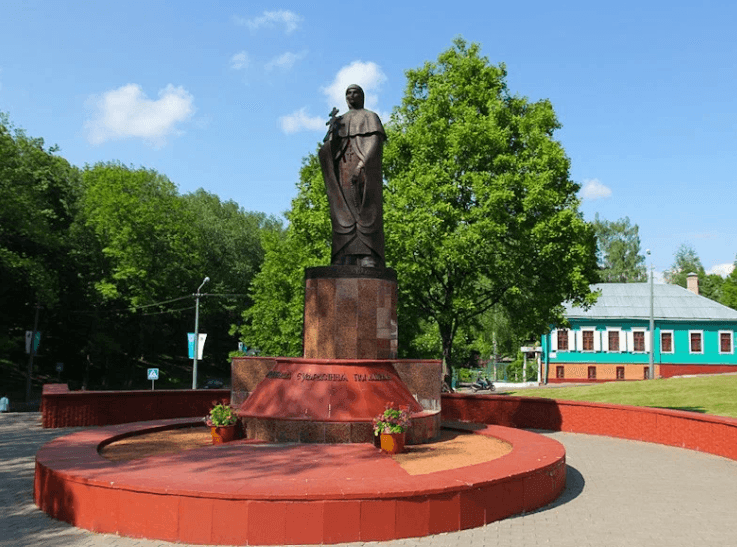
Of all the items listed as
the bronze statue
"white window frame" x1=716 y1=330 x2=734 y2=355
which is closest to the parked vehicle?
"white window frame" x1=716 y1=330 x2=734 y2=355

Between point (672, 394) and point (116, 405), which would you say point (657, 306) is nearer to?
point (672, 394)

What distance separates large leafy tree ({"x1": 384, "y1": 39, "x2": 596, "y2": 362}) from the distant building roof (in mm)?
27846

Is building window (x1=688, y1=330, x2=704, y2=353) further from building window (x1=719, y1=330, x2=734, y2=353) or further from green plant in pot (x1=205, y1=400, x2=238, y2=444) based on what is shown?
green plant in pot (x1=205, y1=400, x2=238, y2=444)

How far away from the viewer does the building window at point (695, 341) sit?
161 feet

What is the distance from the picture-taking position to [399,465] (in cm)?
1020

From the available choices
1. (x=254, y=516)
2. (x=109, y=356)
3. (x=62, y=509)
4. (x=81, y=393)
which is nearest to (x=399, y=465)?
(x=254, y=516)

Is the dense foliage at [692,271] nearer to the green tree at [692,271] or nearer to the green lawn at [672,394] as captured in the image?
the green tree at [692,271]

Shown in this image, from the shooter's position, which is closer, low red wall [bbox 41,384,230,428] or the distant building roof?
low red wall [bbox 41,384,230,428]

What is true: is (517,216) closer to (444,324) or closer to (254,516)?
(444,324)

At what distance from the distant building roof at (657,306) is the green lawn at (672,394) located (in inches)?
745

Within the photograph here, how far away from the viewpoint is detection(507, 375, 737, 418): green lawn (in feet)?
72.8

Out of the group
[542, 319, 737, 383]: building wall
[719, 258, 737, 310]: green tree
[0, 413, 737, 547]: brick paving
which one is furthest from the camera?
[719, 258, 737, 310]: green tree

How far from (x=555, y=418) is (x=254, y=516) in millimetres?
13768

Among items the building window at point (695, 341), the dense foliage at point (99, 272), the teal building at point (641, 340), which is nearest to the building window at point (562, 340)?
the teal building at point (641, 340)
